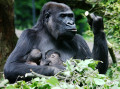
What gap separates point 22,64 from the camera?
14.4 feet

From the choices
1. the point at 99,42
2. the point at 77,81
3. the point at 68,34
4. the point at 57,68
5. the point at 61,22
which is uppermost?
the point at 61,22

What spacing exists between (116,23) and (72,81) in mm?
2636

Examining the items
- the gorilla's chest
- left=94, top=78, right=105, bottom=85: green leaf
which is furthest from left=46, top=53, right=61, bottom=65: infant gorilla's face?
left=94, top=78, right=105, bottom=85: green leaf

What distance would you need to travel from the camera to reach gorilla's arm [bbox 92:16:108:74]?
4.64 meters

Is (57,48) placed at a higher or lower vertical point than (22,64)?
higher

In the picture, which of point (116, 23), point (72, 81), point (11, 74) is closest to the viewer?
point (72, 81)

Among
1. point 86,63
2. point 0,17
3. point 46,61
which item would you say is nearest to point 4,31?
point 0,17

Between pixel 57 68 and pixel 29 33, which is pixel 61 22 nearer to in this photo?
pixel 29 33

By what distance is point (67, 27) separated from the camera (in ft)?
14.6

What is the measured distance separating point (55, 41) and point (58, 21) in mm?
334

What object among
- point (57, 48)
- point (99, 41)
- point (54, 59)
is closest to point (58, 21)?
point (57, 48)

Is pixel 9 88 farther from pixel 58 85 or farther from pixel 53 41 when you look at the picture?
pixel 53 41

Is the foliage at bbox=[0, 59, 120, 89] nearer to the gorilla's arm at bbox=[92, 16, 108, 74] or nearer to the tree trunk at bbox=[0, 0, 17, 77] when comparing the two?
the gorilla's arm at bbox=[92, 16, 108, 74]

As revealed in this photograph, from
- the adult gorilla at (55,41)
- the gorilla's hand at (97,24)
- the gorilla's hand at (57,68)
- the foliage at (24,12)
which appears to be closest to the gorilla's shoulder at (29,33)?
the adult gorilla at (55,41)
